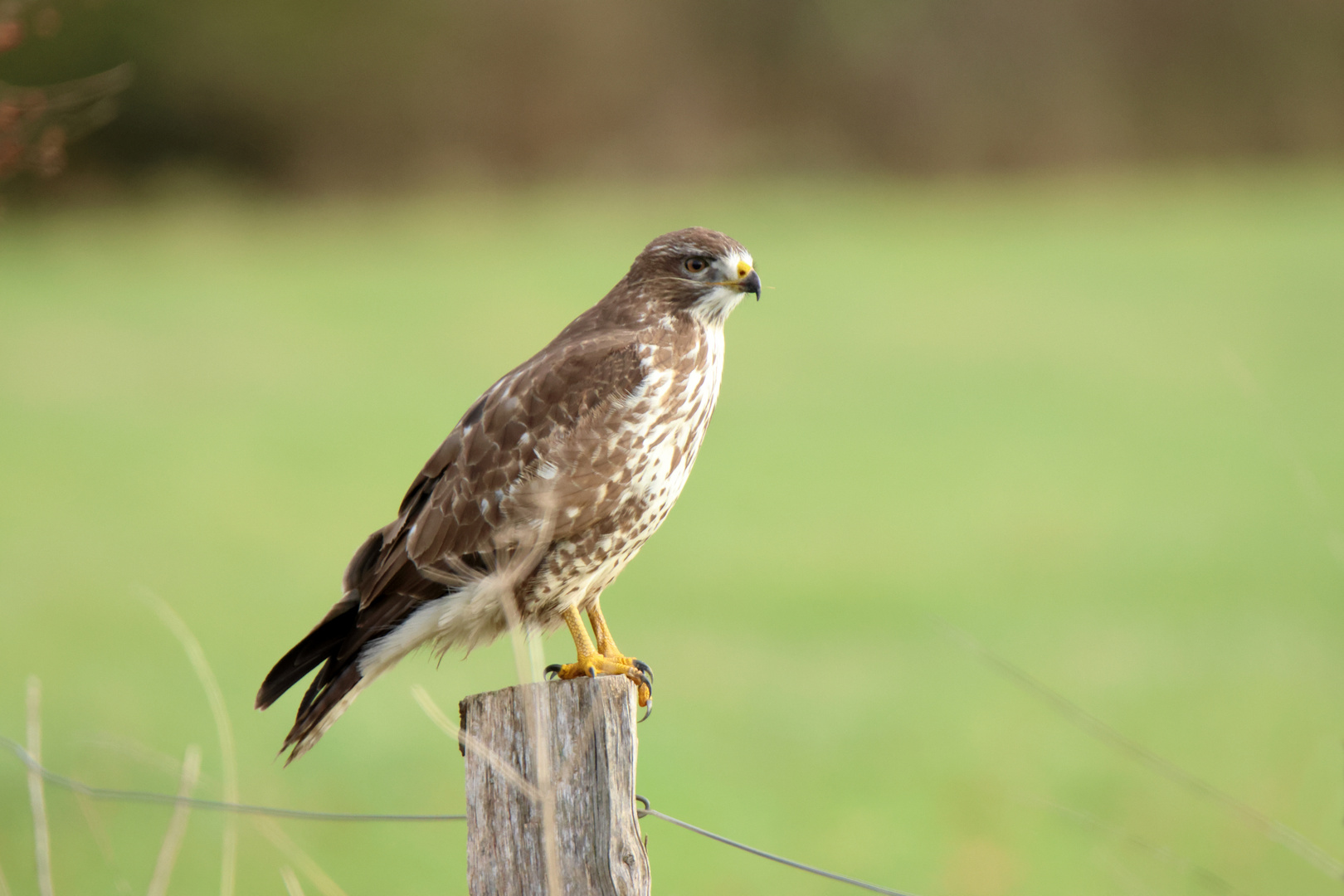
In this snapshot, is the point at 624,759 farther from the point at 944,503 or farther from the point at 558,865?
the point at 944,503

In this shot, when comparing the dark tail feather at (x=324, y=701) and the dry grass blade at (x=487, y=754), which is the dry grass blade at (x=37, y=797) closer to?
the dark tail feather at (x=324, y=701)

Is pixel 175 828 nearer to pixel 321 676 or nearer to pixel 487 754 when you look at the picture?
pixel 487 754

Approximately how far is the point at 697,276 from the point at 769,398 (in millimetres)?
12967

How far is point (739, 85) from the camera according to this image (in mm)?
28281

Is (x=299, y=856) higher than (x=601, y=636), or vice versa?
(x=601, y=636)

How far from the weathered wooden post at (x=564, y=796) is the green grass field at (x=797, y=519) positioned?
721 millimetres

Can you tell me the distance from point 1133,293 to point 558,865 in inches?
756

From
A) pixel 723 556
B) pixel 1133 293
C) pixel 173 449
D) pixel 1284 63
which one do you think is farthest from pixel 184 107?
pixel 1284 63

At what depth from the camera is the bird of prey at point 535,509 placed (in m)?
3.00

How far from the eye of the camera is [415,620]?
10.1ft

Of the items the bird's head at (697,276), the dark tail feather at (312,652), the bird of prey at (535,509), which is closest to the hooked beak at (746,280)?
the bird's head at (697,276)

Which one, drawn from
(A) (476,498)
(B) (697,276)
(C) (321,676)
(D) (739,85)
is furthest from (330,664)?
(D) (739,85)

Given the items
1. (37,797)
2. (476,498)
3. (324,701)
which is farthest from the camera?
(476,498)

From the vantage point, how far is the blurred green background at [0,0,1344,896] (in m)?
6.95
